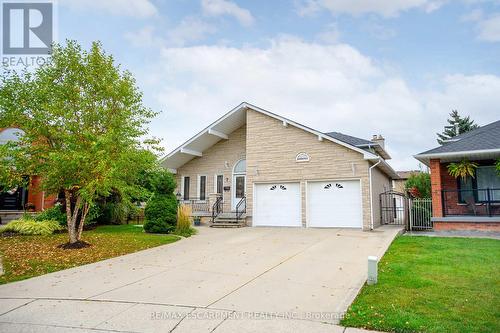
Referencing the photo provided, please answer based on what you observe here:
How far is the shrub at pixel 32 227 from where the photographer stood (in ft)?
40.2

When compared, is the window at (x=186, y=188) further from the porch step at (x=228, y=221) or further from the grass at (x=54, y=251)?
the grass at (x=54, y=251)

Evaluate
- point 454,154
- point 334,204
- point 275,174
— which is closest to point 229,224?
point 275,174

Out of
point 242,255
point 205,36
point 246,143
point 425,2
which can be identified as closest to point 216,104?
point 246,143

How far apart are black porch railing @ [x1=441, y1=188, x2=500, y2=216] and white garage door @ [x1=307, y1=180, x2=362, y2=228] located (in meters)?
3.49

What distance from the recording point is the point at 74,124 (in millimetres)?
10031

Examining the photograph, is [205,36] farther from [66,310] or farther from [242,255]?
[66,310]

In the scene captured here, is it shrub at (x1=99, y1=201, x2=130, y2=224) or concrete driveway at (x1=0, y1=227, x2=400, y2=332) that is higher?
shrub at (x1=99, y1=201, x2=130, y2=224)

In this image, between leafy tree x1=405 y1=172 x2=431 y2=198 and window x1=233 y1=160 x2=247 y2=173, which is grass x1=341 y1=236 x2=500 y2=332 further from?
window x1=233 y1=160 x2=247 y2=173

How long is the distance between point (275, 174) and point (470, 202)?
8.54 m

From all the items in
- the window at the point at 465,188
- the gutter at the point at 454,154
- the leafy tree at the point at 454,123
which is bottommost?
the window at the point at 465,188

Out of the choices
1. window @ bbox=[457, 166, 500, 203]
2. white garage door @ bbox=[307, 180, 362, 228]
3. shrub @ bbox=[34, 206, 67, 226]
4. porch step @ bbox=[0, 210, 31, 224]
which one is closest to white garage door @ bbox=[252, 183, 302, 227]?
white garage door @ bbox=[307, 180, 362, 228]

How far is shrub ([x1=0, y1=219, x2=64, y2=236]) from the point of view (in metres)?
12.2

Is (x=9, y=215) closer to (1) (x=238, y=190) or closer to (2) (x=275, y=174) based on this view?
(1) (x=238, y=190)

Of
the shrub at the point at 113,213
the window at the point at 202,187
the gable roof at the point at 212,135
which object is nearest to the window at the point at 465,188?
the gable roof at the point at 212,135
